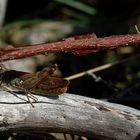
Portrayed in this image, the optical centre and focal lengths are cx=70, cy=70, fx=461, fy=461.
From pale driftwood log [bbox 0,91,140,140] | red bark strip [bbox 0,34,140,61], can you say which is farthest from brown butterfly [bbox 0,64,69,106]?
red bark strip [bbox 0,34,140,61]

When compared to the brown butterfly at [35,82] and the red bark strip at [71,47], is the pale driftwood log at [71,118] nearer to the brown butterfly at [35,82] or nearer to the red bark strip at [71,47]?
the brown butterfly at [35,82]

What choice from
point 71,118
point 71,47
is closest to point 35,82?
point 71,118

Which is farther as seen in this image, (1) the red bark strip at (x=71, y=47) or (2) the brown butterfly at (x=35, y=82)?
(2) the brown butterfly at (x=35, y=82)

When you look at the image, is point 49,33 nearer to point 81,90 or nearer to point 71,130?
point 81,90

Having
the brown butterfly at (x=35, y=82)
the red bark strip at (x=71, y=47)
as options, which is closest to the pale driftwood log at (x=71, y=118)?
the brown butterfly at (x=35, y=82)

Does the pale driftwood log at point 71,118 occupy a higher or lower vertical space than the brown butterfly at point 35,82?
lower

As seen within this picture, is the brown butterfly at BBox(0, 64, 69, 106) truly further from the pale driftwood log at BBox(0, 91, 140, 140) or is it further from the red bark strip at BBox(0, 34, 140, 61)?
the red bark strip at BBox(0, 34, 140, 61)

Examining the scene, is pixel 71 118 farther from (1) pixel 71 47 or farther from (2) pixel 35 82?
(1) pixel 71 47
